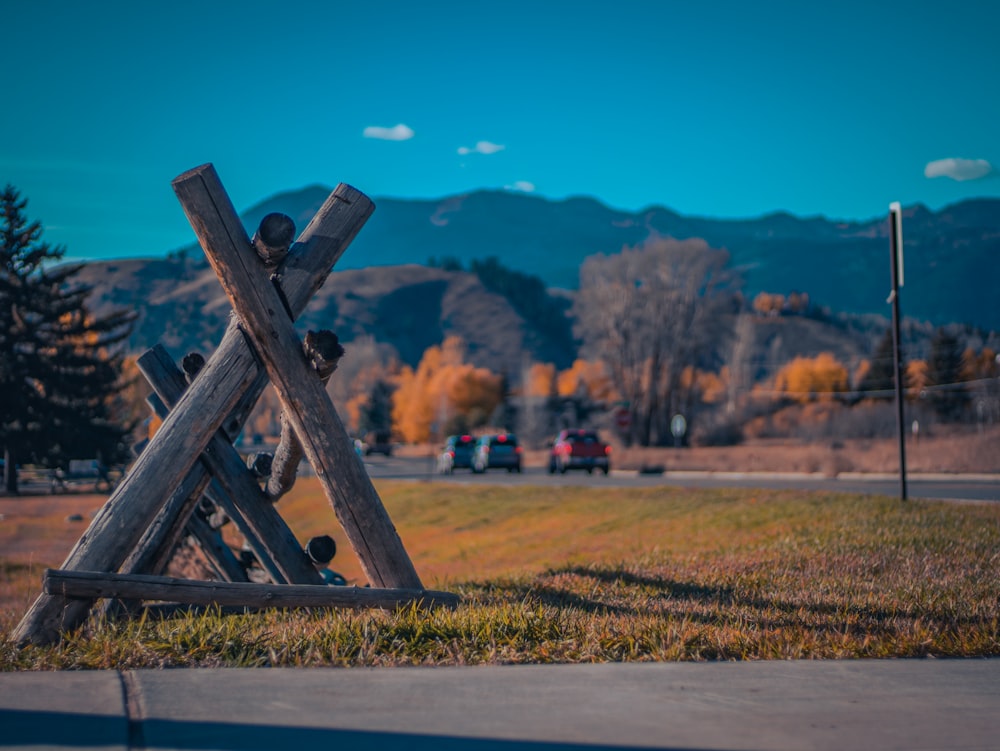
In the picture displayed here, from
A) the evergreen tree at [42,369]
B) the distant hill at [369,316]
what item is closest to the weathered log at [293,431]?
the evergreen tree at [42,369]

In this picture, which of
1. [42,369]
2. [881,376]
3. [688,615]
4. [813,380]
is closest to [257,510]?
[688,615]

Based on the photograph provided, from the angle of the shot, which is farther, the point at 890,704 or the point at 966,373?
the point at 966,373

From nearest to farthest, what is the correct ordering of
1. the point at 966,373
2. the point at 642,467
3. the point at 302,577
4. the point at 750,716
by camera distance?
the point at 750,716 < the point at 302,577 < the point at 642,467 < the point at 966,373

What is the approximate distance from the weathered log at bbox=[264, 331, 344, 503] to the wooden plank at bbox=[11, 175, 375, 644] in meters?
0.35

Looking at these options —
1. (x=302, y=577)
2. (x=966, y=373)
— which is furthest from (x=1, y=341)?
(x=966, y=373)

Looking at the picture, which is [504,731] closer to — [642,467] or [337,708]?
[337,708]

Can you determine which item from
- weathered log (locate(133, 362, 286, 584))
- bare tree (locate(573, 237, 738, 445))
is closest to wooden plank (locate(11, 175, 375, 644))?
weathered log (locate(133, 362, 286, 584))

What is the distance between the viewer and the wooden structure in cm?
589

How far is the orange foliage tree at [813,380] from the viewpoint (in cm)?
10569

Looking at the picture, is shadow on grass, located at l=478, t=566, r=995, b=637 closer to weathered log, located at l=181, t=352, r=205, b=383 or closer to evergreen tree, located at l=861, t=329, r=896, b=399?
weathered log, located at l=181, t=352, r=205, b=383

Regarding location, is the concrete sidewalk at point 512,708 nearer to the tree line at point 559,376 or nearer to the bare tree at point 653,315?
the tree line at point 559,376

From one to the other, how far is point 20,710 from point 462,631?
7.54 feet

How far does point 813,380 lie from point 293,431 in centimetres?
11098

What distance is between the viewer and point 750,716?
4320 mm
